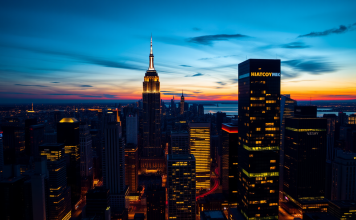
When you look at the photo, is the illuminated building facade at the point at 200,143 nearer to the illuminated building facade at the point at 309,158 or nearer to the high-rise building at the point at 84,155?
the illuminated building facade at the point at 309,158

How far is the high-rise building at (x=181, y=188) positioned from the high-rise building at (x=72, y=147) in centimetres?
5349

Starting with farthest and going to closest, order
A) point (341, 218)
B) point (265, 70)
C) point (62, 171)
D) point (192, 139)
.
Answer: point (192, 139) → point (62, 171) → point (341, 218) → point (265, 70)

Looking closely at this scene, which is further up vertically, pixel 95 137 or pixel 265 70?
pixel 265 70

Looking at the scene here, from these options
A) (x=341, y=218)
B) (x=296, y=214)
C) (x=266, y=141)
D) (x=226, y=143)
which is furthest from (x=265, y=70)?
(x=296, y=214)

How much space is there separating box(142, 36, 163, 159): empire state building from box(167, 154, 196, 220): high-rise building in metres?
101

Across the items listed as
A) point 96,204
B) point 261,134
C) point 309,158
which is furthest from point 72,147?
point 309,158

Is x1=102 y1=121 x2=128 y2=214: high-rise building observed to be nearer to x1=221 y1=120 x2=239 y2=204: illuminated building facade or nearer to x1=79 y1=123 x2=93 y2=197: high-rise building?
x1=79 y1=123 x2=93 y2=197: high-rise building

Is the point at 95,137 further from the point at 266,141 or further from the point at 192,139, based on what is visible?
the point at 266,141

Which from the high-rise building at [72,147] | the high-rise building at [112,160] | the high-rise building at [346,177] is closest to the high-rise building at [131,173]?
the high-rise building at [112,160]

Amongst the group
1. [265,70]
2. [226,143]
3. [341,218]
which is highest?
[265,70]

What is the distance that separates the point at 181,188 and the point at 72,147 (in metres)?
66.7

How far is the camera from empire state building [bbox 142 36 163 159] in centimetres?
19391

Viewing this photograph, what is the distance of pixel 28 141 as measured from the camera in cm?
14450

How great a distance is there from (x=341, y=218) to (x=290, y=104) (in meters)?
75.9
